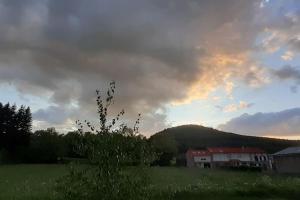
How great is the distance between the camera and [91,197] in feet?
42.1

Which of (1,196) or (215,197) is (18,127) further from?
(215,197)

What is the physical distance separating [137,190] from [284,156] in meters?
110

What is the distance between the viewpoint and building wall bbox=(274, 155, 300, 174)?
111 m

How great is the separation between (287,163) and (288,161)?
2.31 ft

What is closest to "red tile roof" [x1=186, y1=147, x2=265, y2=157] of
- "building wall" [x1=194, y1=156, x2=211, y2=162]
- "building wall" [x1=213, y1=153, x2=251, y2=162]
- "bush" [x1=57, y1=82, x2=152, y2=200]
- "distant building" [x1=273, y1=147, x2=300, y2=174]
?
"building wall" [x1=194, y1=156, x2=211, y2=162]

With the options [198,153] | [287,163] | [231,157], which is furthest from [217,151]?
[287,163]

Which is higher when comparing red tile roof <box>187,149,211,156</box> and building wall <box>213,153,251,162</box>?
red tile roof <box>187,149,211,156</box>

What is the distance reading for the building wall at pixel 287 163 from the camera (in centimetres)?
11094

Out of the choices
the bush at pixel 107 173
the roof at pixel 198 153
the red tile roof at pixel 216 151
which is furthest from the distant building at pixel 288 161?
the bush at pixel 107 173

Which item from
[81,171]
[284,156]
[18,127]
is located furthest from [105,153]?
[18,127]

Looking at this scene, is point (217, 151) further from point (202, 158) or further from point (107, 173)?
point (107, 173)

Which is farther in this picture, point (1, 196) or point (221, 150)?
point (221, 150)

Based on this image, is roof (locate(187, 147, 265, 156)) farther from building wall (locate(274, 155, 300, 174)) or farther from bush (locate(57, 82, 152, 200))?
bush (locate(57, 82, 152, 200))

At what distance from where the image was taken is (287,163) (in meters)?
115
